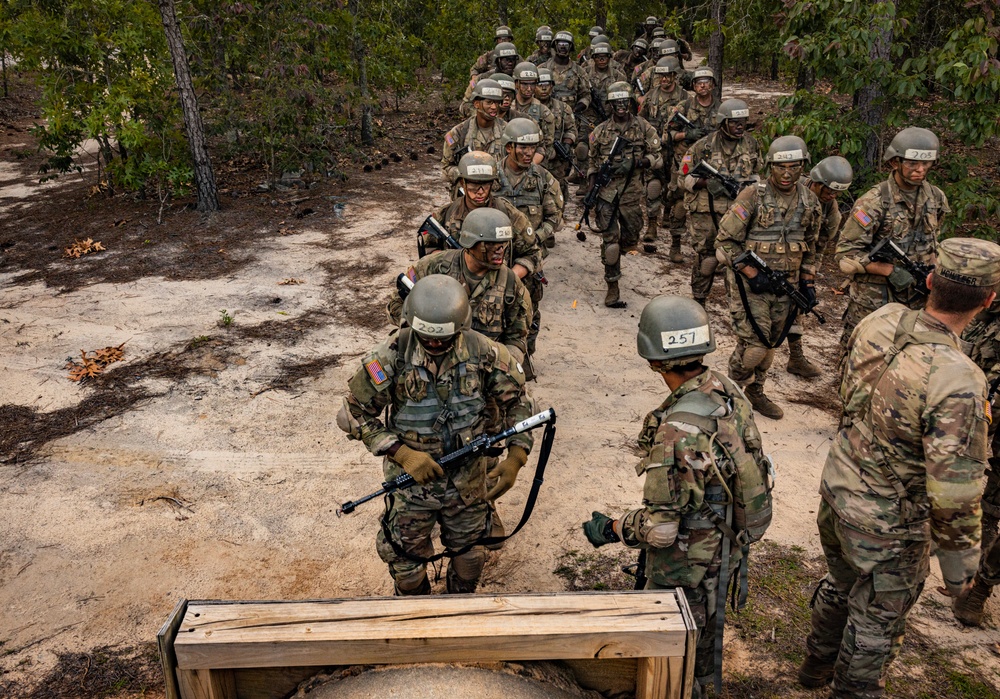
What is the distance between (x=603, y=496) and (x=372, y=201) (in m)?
8.33

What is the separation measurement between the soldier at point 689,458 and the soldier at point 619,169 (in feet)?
18.7

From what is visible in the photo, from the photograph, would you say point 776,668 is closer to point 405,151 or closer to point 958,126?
point 958,126

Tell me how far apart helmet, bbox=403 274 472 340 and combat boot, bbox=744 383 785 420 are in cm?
397

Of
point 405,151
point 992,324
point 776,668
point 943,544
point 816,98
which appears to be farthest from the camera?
point 405,151

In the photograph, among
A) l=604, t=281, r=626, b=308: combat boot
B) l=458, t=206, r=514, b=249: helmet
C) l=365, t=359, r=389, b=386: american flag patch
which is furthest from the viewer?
l=604, t=281, r=626, b=308: combat boot

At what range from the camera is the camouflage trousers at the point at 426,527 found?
3.95 m

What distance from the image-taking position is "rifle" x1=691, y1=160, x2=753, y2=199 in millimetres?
8164

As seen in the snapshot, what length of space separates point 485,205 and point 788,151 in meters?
2.56

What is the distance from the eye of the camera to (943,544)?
121 inches

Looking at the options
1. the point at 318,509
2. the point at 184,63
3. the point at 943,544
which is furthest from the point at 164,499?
the point at 184,63

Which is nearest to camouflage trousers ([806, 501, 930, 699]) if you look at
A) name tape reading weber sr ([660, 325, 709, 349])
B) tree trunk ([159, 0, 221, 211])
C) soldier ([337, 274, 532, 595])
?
name tape reading weber sr ([660, 325, 709, 349])

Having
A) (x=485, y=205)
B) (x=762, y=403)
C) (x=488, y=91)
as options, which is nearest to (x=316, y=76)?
(x=488, y=91)

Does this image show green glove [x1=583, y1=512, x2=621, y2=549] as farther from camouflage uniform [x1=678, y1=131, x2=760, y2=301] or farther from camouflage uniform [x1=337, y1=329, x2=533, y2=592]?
camouflage uniform [x1=678, y1=131, x2=760, y2=301]

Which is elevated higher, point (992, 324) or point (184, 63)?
point (184, 63)
